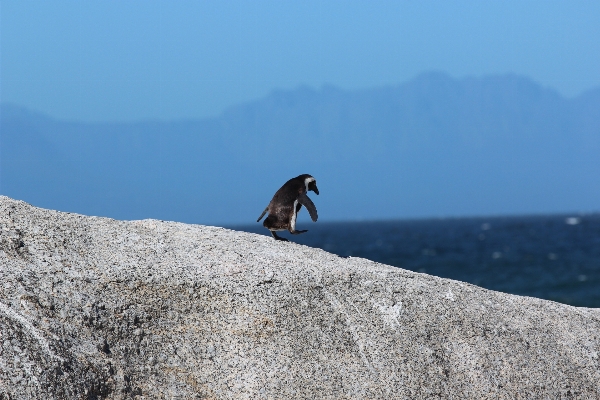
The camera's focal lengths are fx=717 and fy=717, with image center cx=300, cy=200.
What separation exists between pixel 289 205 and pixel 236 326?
8.61ft

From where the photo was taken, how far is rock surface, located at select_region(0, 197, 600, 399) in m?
5.98

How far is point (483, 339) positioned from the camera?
724 centimetres

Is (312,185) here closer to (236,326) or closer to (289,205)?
(289,205)

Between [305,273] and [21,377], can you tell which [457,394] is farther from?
[21,377]

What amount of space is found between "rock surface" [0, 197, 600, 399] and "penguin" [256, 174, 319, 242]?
94cm

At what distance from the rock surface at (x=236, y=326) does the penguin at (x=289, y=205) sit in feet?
3.09

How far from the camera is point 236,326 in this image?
6527 mm

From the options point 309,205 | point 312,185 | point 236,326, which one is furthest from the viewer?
point 312,185

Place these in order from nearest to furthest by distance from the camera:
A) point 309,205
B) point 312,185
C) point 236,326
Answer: point 236,326 < point 309,205 < point 312,185

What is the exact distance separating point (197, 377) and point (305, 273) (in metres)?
1.52

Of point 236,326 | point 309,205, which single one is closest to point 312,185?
point 309,205

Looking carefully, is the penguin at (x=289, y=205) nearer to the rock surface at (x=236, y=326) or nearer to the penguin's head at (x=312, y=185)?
the penguin's head at (x=312, y=185)

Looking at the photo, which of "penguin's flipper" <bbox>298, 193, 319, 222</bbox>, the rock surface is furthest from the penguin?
the rock surface

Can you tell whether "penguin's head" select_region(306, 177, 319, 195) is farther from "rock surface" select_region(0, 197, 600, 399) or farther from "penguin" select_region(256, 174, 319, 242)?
"rock surface" select_region(0, 197, 600, 399)
